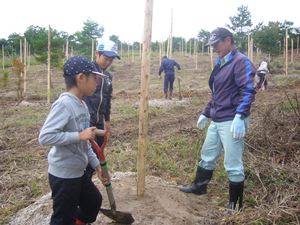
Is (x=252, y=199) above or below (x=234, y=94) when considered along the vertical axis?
below

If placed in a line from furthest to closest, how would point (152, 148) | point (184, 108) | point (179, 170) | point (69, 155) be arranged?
point (184, 108)
point (152, 148)
point (179, 170)
point (69, 155)

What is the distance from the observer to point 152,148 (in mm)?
6523

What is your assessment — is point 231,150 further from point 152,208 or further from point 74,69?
point 74,69

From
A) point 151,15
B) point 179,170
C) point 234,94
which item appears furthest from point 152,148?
point 151,15

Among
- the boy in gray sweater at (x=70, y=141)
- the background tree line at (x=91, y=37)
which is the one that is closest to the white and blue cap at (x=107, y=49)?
the boy in gray sweater at (x=70, y=141)

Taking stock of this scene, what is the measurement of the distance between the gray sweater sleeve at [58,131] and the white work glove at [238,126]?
1699mm

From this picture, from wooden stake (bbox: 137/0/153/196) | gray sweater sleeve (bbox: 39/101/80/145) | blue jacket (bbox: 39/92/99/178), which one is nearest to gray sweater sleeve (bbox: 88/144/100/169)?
blue jacket (bbox: 39/92/99/178)

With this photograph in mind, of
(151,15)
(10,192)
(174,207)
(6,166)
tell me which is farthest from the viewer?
Answer: (6,166)

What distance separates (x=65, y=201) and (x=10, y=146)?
5.27m

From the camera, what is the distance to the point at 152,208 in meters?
3.75

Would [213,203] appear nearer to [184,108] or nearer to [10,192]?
[10,192]

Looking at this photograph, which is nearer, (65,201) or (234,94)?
(65,201)

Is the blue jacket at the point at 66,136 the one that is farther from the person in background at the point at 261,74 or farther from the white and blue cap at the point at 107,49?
the person in background at the point at 261,74

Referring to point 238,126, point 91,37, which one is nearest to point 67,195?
point 238,126
